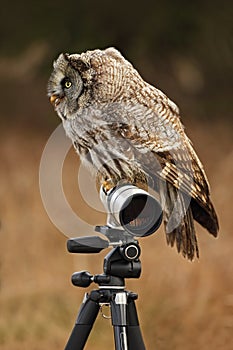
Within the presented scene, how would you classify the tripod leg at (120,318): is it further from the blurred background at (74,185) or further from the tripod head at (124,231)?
the blurred background at (74,185)

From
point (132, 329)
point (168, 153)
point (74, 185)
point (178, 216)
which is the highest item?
point (74, 185)

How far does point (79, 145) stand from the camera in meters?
2.09

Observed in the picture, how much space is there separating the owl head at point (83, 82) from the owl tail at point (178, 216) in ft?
1.02

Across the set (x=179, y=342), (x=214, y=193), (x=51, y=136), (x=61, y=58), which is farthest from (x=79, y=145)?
(x=179, y=342)

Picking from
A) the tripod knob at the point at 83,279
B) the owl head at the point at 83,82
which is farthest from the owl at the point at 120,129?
the tripod knob at the point at 83,279

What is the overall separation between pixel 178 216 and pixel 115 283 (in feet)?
2.40

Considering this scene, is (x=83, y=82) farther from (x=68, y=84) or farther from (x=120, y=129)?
(x=120, y=129)

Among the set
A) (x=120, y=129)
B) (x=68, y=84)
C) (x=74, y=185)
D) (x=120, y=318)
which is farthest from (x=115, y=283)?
(x=74, y=185)

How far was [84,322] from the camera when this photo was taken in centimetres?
154

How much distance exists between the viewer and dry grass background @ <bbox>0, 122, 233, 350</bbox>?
2658 mm

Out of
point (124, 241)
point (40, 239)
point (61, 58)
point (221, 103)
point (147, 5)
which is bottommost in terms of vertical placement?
point (124, 241)

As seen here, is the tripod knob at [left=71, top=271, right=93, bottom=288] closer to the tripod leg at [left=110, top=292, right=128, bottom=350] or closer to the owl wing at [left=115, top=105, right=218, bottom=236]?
the tripod leg at [left=110, top=292, right=128, bottom=350]

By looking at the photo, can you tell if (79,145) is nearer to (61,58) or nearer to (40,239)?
(61,58)

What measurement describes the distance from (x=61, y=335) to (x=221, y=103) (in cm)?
105
